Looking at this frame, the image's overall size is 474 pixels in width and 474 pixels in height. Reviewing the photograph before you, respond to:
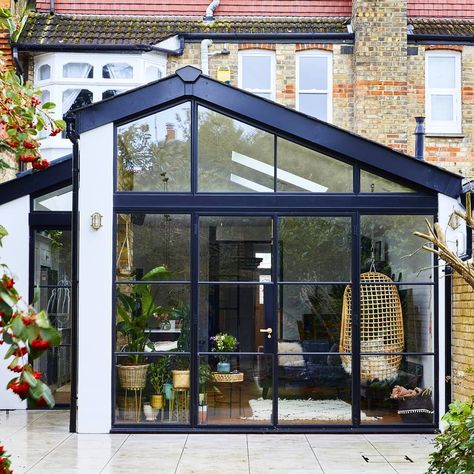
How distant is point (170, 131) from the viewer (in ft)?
38.4

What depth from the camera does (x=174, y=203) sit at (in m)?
11.6

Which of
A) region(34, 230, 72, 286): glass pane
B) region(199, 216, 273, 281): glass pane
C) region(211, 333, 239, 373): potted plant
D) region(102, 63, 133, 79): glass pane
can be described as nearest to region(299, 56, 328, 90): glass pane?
region(102, 63, 133, 79): glass pane

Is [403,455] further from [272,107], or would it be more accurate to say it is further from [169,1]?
[169,1]

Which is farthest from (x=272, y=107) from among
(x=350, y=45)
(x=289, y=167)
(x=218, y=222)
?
(x=350, y=45)

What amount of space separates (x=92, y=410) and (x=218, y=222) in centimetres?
269

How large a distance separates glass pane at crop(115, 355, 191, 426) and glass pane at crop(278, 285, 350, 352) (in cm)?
130

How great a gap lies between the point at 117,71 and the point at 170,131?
6.97 m

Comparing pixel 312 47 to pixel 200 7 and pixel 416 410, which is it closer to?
pixel 200 7

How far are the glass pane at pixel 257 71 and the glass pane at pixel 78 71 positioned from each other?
303 cm

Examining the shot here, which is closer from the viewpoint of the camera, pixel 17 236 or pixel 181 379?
pixel 181 379

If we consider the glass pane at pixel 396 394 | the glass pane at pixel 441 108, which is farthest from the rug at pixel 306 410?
the glass pane at pixel 441 108

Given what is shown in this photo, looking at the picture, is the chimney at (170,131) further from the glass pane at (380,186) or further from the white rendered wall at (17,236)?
the white rendered wall at (17,236)

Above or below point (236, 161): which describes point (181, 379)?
below

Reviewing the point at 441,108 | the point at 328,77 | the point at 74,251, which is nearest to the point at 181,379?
the point at 74,251
